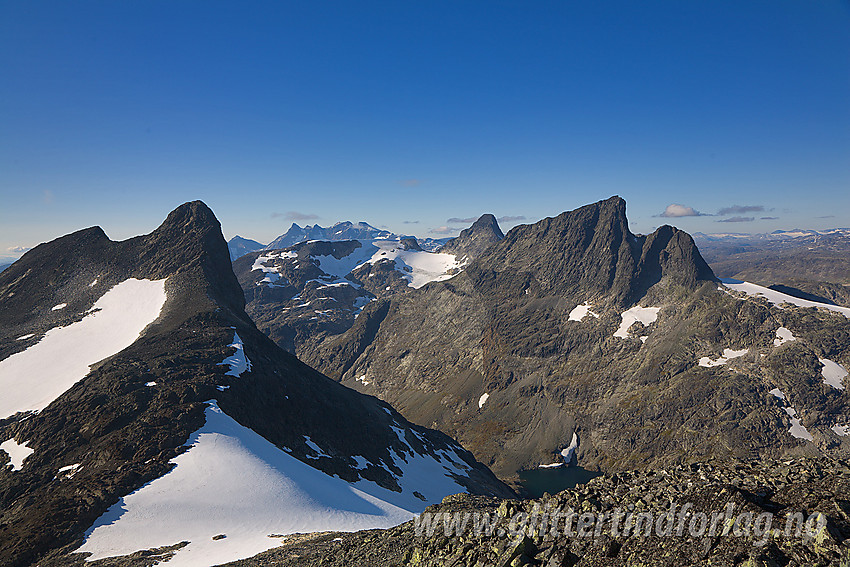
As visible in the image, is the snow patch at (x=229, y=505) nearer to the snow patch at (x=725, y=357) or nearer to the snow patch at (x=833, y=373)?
the snow patch at (x=725, y=357)

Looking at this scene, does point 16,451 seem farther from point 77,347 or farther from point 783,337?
point 783,337

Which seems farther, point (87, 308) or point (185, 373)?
point (87, 308)

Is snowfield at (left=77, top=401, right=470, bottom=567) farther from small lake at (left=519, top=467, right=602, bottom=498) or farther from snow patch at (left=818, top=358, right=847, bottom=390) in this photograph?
snow patch at (left=818, top=358, right=847, bottom=390)

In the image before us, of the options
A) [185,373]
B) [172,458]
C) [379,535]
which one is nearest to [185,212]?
[185,373]

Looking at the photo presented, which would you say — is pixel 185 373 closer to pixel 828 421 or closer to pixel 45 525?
pixel 45 525

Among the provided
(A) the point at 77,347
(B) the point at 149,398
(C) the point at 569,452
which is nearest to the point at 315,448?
(B) the point at 149,398

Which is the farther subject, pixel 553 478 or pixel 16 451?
pixel 553 478

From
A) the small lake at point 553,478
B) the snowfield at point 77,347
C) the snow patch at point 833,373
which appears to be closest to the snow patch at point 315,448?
the snowfield at point 77,347
